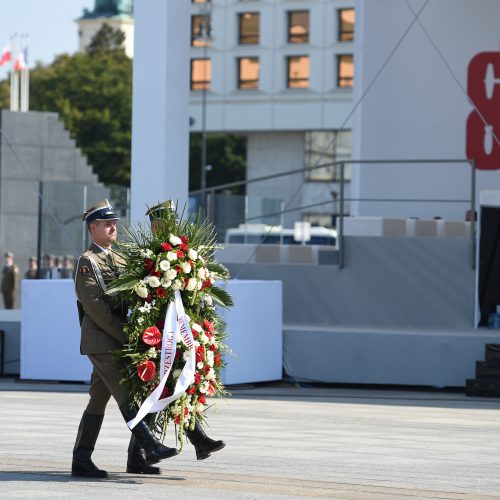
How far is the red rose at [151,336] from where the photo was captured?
367 inches

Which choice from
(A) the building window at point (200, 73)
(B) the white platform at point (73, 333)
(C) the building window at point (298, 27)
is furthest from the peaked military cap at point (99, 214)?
(A) the building window at point (200, 73)

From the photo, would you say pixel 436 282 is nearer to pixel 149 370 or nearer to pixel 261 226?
pixel 149 370

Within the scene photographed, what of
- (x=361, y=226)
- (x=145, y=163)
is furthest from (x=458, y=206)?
(x=145, y=163)

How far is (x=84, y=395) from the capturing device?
16.5 metres

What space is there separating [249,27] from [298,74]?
422cm

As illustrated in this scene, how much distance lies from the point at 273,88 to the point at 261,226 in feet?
170

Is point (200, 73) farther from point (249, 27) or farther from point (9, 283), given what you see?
point (9, 283)

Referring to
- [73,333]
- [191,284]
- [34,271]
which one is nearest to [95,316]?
[191,284]

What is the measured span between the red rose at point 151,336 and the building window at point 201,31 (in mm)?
73632

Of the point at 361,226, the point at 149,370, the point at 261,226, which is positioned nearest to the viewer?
the point at 149,370

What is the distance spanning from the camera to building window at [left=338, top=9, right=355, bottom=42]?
281 feet

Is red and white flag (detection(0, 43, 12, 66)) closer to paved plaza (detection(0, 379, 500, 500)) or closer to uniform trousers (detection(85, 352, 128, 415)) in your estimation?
paved plaza (detection(0, 379, 500, 500))

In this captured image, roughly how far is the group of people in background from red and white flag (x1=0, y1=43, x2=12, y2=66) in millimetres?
13270

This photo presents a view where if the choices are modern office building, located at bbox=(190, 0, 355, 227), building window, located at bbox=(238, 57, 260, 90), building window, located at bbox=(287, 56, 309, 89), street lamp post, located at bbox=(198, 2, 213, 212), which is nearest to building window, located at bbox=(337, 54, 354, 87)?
modern office building, located at bbox=(190, 0, 355, 227)
